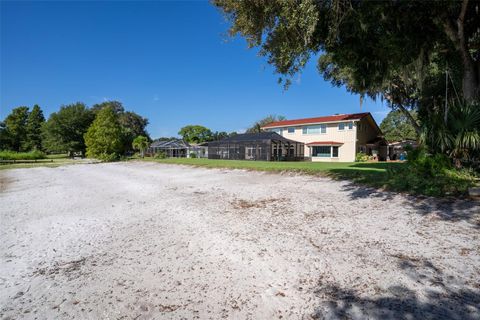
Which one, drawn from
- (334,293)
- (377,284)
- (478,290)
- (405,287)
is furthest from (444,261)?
(334,293)

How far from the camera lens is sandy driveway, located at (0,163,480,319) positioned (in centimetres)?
258

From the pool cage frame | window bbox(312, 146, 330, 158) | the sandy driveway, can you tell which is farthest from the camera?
the pool cage frame

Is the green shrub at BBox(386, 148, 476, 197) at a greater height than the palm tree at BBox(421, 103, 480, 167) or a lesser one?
lesser

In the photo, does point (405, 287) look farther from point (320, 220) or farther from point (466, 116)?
point (466, 116)

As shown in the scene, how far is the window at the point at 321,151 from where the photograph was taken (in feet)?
97.0

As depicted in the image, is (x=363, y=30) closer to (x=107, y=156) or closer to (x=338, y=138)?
(x=338, y=138)

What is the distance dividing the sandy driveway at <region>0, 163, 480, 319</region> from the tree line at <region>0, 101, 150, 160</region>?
35.7m

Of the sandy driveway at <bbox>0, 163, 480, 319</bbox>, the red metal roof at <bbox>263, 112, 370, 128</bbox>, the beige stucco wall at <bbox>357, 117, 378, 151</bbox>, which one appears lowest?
the sandy driveway at <bbox>0, 163, 480, 319</bbox>

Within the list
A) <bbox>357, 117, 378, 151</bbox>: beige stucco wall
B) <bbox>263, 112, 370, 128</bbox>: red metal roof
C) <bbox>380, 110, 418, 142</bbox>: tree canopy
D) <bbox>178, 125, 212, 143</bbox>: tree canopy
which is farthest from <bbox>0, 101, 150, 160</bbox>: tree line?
<bbox>380, 110, 418, 142</bbox>: tree canopy

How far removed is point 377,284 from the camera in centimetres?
285

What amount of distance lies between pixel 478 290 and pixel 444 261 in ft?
2.24

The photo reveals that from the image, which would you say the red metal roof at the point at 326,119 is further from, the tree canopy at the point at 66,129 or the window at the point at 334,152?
the tree canopy at the point at 66,129

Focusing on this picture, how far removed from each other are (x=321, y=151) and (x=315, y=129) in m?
3.16

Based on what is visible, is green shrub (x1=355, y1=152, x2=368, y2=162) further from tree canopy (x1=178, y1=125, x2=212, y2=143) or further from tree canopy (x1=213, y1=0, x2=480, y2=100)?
tree canopy (x1=178, y1=125, x2=212, y2=143)
